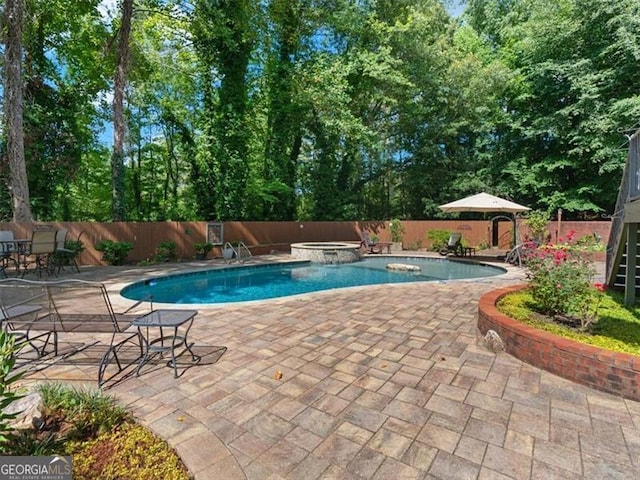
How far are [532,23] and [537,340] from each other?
712 inches

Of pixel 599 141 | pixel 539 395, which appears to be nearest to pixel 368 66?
pixel 599 141

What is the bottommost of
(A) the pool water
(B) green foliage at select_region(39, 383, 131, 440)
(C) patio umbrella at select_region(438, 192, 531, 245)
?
(A) the pool water

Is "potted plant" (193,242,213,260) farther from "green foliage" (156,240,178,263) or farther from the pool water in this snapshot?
the pool water

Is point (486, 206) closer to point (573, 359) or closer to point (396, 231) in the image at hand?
point (396, 231)

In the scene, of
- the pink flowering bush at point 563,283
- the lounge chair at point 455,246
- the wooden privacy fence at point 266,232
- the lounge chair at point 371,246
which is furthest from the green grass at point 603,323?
the wooden privacy fence at point 266,232

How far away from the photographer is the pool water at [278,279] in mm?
7352

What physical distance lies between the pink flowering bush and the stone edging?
784 mm

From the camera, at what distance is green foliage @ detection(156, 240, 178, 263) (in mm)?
10688

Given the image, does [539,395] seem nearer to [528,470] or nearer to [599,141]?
[528,470]

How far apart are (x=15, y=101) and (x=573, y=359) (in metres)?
12.9

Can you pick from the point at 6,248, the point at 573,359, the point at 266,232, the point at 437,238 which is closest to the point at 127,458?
the point at 573,359

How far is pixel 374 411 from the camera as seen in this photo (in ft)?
7.59

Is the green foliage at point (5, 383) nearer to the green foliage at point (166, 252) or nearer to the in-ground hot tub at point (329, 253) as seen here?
the green foliage at point (166, 252)

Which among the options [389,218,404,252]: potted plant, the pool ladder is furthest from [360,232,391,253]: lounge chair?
the pool ladder
